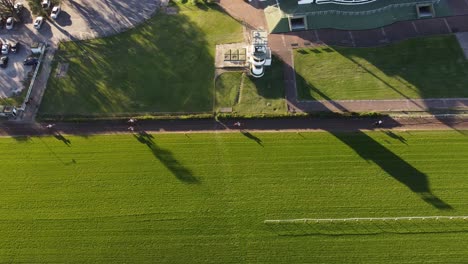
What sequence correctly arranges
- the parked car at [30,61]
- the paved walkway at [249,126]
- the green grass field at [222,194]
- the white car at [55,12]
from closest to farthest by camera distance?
the green grass field at [222,194], the paved walkway at [249,126], the parked car at [30,61], the white car at [55,12]

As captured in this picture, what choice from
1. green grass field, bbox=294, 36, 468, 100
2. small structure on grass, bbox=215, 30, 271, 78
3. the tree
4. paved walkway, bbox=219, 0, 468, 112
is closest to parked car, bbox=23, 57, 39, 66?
the tree

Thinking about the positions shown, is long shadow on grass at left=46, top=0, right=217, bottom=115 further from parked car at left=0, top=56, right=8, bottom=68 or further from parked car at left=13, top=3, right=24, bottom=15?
parked car at left=13, top=3, right=24, bottom=15

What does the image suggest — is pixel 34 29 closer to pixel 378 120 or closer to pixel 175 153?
pixel 175 153

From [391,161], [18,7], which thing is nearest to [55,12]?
[18,7]

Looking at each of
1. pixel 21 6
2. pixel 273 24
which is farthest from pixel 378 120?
pixel 21 6

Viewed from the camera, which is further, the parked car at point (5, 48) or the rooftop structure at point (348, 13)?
the parked car at point (5, 48)

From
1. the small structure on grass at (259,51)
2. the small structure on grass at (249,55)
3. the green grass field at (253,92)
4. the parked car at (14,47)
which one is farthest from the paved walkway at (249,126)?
the parked car at (14,47)

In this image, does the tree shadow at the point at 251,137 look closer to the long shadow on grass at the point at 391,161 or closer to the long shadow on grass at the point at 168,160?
the long shadow on grass at the point at 168,160

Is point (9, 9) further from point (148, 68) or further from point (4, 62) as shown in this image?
point (148, 68)
